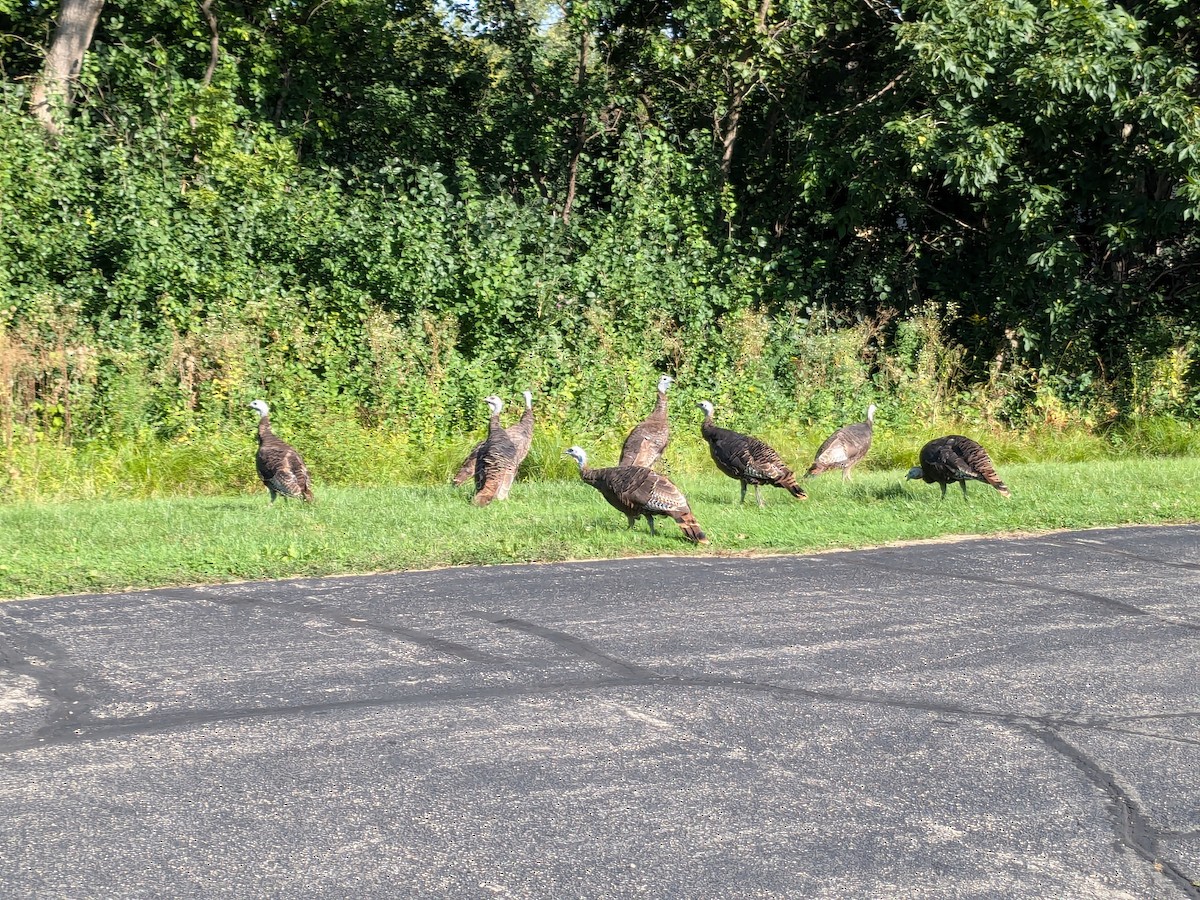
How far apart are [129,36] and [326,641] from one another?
58.9 ft

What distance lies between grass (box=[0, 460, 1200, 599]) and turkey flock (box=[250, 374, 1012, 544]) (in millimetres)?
233

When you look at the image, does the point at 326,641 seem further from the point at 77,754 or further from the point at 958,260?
the point at 958,260

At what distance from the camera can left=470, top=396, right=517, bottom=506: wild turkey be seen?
1350 cm

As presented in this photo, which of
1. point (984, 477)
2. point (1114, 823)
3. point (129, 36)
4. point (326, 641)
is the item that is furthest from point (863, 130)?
point (1114, 823)

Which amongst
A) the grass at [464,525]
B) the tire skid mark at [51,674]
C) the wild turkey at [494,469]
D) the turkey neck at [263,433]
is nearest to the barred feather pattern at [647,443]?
the grass at [464,525]

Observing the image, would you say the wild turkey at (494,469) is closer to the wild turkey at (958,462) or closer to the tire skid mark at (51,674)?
the wild turkey at (958,462)

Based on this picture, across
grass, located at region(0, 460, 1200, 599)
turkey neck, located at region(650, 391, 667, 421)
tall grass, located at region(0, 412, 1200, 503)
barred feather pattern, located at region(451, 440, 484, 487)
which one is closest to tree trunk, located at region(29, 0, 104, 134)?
tall grass, located at region(0, 412, 1200, 503)

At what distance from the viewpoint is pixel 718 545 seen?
456 inches

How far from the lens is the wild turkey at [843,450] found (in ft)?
50.4

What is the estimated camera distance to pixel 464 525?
1204 cm

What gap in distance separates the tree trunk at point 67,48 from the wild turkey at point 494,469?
1059 centimetres

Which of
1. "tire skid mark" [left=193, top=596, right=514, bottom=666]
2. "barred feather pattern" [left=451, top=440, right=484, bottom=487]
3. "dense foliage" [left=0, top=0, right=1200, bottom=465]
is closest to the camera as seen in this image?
"tire skid mark" [left=193, top=596, right=514, bottom=666]

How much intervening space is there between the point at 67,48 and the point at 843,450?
13884 mm

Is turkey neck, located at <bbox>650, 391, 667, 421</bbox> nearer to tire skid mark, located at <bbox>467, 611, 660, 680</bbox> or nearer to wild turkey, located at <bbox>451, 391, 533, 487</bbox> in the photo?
wild turkey, located at <bbox>451, 391, 533, 487</bbox>
